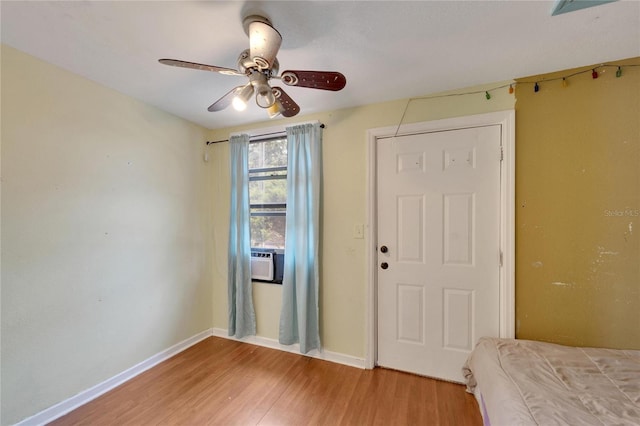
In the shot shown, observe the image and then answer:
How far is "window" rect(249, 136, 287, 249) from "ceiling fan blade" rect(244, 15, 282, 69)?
1.35 m

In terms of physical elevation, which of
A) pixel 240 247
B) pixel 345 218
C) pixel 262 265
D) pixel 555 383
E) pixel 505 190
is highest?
pixel 505 190

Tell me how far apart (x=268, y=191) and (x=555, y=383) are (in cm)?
257

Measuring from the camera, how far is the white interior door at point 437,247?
6.31ft

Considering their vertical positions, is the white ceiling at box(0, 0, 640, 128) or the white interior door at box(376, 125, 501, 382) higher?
the white ceiling at box(0, 0, 640, 128)

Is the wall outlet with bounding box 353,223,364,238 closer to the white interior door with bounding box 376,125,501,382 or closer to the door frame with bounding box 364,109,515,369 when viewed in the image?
the white interior door with bounding box 376,125,501,382

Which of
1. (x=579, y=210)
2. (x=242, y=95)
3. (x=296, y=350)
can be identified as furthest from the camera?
(x=296, y=350)

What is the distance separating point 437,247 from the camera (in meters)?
2.06

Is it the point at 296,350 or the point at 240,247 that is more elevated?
the point at 240,247

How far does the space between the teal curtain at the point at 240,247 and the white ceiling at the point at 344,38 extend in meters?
0.87

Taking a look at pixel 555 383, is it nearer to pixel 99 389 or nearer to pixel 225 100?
pixel 225 100

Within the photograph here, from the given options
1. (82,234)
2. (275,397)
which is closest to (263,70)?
(82,234)

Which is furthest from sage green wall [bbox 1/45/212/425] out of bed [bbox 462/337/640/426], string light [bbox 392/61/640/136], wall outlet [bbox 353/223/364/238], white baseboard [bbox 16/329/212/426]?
bed [bbox 462/337/640/426]

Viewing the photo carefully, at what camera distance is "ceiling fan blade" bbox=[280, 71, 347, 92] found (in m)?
1.26

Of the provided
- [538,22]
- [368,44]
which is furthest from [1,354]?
[538,22]
